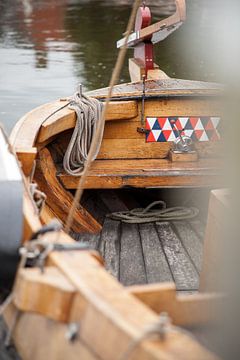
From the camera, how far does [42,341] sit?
1.90 metres

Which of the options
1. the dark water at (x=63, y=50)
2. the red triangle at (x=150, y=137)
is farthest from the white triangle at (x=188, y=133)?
the dark water at (x=63, y=50)

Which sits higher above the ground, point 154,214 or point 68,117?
point 68,117

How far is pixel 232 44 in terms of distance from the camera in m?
1.42

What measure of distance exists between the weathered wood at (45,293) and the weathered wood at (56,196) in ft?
7.19

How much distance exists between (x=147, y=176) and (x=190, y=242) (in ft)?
1.75

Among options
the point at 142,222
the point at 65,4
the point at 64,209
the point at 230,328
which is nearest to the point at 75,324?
the point at 230,328

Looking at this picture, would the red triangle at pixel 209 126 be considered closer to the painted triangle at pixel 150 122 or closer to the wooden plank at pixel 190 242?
the painted triangle at pixel 150 122

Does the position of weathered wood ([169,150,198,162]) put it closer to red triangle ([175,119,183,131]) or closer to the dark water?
red triangle ([175,119,183,131])

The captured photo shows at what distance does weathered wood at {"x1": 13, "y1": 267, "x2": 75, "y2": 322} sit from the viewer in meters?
1.80

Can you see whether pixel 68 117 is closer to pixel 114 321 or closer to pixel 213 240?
pixel 213 240

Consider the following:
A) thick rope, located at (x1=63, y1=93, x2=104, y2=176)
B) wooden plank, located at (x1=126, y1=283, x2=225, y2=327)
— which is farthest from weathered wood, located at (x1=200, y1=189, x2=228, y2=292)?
thick rope, located at (x1=63, y1=93, x2=104, y2=176)

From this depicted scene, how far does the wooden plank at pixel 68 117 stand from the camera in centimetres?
397

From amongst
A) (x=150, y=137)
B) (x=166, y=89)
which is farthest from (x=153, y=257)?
(x=166, y=89)

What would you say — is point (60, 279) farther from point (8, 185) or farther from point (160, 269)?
point (160, 269)
